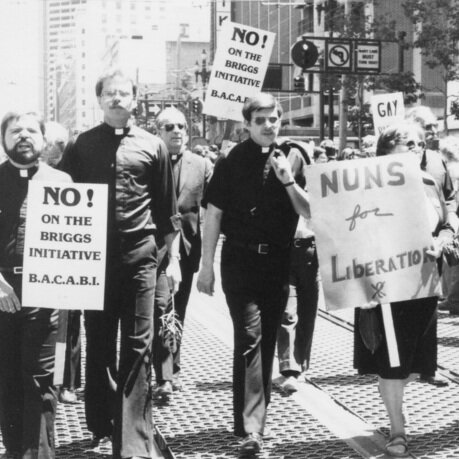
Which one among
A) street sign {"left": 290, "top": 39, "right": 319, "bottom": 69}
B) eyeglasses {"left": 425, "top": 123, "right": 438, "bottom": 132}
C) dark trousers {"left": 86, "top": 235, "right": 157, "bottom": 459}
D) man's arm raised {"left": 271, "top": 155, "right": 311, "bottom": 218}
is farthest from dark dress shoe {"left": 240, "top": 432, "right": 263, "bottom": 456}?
street sign {"left": 290, "top": 39, "right": 319, "bottom": 69}

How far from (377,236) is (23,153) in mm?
1911

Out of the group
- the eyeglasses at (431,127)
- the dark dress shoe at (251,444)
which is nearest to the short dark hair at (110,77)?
the dark dress shoe at (251,444)

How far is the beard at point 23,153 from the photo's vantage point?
528cm

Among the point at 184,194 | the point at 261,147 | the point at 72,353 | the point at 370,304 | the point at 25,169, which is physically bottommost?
the point at 72,353

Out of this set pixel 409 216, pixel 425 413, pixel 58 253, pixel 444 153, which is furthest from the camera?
pixel 444 153

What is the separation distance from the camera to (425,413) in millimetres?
6723

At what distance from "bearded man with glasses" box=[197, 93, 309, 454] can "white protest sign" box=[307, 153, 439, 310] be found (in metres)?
0.32

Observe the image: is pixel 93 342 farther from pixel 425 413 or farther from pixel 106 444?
pixel 425 413

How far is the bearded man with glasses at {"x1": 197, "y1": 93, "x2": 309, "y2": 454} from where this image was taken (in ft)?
19.4

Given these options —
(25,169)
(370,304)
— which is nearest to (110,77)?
(25,169)

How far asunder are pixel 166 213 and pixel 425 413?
2197mm

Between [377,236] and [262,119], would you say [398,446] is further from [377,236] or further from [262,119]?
[262,119]

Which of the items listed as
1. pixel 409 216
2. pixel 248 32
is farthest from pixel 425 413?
pixel 248 32

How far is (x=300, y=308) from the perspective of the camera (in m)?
7.85
